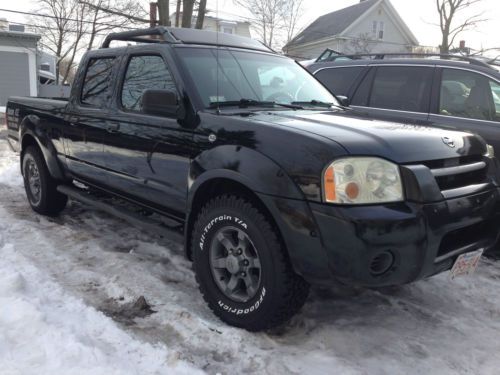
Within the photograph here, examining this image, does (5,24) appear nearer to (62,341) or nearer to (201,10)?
(201,10)

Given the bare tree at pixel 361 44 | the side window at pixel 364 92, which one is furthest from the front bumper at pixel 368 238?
the bare tree at pixel 361 44

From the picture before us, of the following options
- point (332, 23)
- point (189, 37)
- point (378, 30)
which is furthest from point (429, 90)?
point (378, 30)

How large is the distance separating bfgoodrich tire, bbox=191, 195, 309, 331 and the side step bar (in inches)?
17.1

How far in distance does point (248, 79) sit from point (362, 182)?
65.7 inches

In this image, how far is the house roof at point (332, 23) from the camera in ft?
112

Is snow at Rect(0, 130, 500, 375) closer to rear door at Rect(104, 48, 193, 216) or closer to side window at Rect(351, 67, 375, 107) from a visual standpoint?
rear door at Rect(104, 48, 193, 216)

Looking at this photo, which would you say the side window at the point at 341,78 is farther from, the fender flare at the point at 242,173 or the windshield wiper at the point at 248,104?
the fender flare at the point at 242,173

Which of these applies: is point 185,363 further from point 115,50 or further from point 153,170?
point 115,50

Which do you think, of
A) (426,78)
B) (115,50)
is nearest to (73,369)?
(115,50)

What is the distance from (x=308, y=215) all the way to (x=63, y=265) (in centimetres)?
247

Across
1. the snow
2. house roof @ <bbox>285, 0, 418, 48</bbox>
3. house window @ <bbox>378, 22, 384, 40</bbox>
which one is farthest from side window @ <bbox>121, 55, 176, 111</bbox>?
house window @ <bbox>378, 22, 384, 40</bbox>

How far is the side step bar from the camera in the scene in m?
3.78

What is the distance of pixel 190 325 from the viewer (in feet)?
10.5

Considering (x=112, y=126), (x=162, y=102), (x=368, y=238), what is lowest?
(x=368, y=238)
